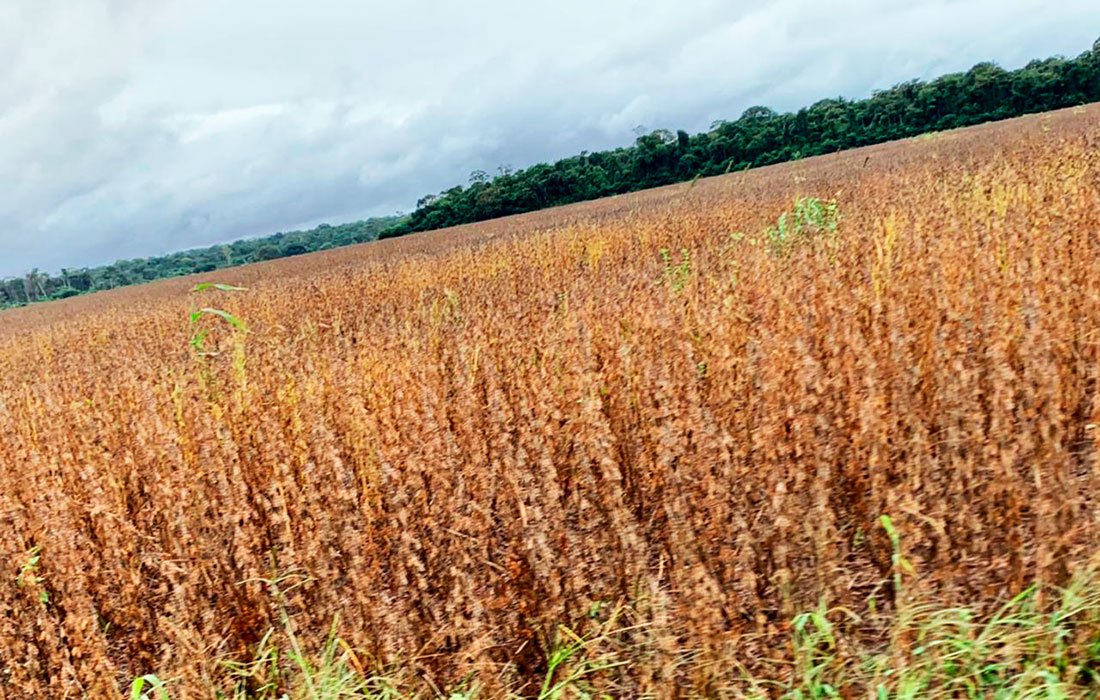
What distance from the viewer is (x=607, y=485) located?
6.98ft

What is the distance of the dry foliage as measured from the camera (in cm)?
172

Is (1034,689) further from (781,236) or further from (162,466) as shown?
(781,236)

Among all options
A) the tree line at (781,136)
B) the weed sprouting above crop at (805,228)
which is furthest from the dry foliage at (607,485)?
the tree line at (781,136)

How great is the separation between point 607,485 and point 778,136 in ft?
142

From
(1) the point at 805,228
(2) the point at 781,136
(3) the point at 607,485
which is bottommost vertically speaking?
(3) the point at 607,485

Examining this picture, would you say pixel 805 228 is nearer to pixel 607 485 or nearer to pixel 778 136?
pixel 607 485

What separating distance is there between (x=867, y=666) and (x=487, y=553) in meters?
0.96

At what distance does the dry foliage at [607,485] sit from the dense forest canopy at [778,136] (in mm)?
36522

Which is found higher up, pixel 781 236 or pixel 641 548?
pixel 781 236

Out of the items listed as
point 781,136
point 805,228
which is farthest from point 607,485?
point 781,136

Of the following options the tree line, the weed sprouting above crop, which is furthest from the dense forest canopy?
the weed sprouting above crop

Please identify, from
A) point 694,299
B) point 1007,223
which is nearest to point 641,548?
point 694,299

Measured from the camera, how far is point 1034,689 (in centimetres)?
137

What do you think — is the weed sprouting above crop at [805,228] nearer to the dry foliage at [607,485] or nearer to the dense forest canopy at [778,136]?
the dry foliage at [607,485]
